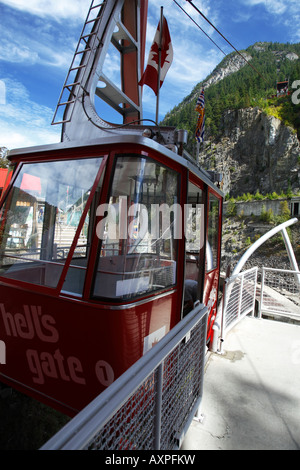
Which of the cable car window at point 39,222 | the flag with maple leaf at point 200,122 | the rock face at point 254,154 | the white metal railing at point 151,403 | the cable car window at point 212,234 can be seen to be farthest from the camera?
the rock face at point 254,154

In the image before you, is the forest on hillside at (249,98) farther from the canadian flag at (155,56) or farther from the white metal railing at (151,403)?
the white metal railing at (151,403)

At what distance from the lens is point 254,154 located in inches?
2800

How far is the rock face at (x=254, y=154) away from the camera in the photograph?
204 ft

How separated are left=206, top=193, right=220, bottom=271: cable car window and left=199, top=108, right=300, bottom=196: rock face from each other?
59104mm

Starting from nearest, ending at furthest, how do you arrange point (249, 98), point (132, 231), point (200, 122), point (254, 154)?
1. point (132, 231)
2. point (200, 122)
3. point (254, 154)
4. point (249, 98)

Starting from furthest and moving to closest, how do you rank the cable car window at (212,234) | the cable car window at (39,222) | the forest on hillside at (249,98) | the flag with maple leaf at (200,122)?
the forest on hillside at (249,98) < the flag with maple leaf at (200,122) < the cable car window at (212,234) < the cable car window at (39,222)

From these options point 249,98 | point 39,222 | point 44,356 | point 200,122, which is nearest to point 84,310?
point 44,356

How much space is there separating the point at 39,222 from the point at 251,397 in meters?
2.99

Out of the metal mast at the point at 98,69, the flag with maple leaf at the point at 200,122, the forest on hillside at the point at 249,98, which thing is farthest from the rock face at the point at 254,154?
the metal mast at the point at 98,69

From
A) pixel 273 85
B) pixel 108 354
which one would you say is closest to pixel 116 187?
pixel 108 354

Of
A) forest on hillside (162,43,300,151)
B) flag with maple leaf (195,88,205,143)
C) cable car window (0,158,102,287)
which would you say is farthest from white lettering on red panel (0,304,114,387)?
forest on hillside (162,43,300,151)

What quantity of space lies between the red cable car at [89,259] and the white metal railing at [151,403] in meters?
0.41

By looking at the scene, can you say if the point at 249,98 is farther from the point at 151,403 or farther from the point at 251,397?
the point at 151,403

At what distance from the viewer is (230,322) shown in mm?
4777
